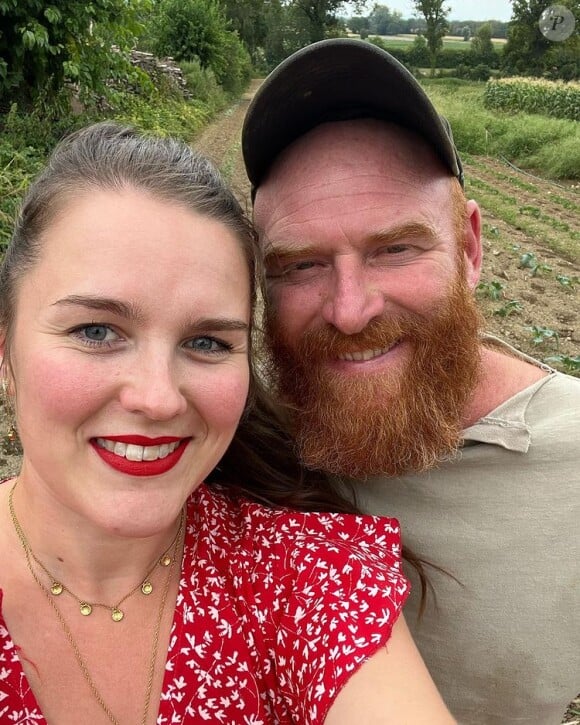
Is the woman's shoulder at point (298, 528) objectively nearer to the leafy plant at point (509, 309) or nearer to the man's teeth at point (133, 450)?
the man's teeth at point (133, 450)

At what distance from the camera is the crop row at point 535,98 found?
26.2 metres

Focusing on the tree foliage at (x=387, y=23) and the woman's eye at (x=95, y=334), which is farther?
the tree foliage at (x=387, y=23)

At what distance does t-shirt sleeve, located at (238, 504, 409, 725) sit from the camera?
133cm

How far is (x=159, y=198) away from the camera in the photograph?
140cm

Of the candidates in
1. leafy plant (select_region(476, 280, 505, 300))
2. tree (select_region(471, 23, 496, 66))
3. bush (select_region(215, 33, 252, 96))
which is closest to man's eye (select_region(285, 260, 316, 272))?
leafy plant (select_region(476, 280, 505, 300))

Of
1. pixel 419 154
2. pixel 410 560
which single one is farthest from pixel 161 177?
pixel 410 560

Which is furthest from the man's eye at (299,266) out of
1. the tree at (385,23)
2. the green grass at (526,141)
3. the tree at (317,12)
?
the tree at (385,23)

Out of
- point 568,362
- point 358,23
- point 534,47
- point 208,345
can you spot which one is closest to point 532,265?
point 568,362

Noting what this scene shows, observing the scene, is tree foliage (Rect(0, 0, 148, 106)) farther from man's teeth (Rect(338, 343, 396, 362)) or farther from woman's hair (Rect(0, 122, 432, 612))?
man's teeth (Rect(338, 343, 396, 362))

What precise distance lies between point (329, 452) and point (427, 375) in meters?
0.34

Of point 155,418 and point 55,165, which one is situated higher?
point 55,165

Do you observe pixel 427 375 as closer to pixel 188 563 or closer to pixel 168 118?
pixel 188 563

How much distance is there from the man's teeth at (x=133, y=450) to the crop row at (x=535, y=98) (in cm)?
2821

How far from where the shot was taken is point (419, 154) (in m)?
1.89
